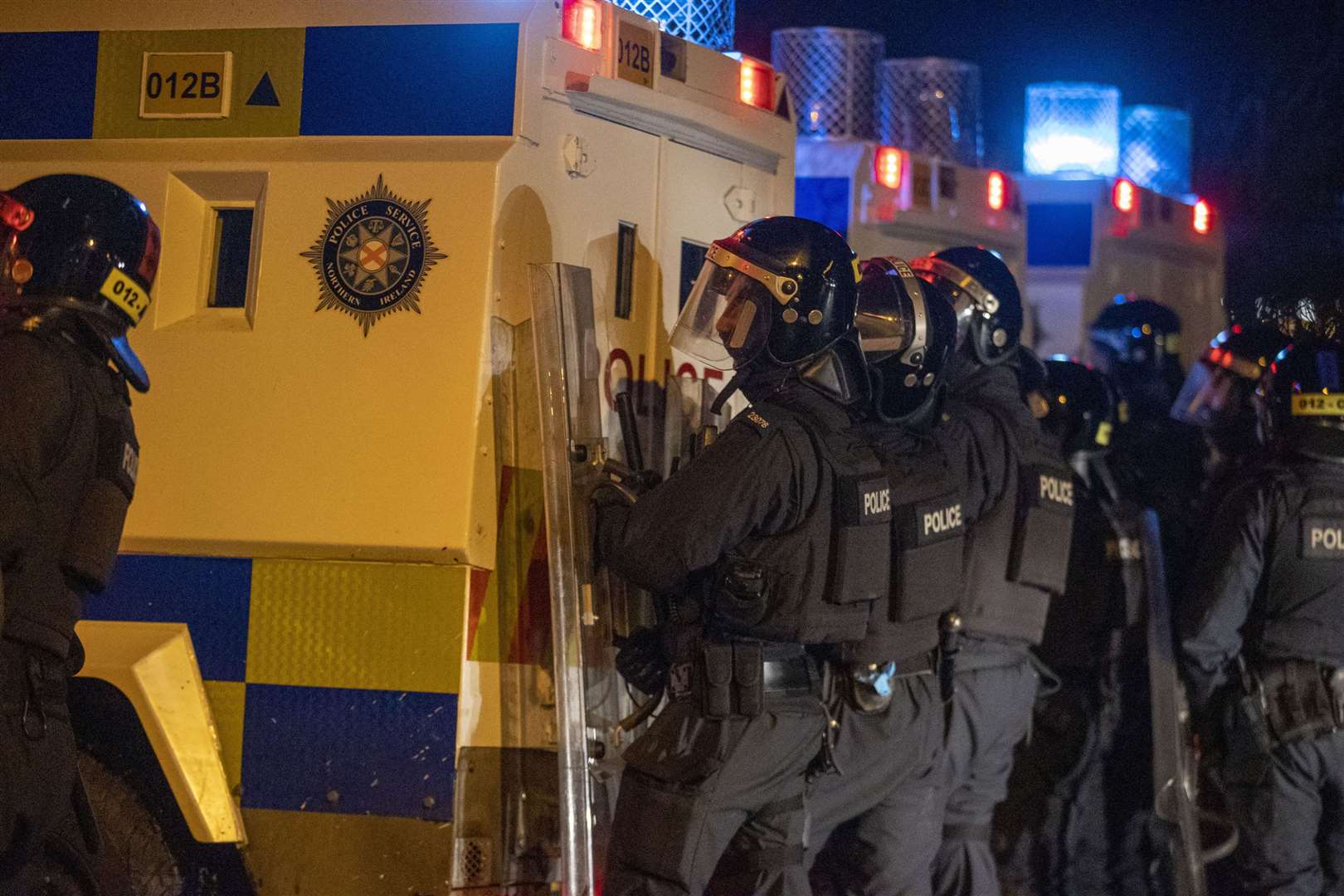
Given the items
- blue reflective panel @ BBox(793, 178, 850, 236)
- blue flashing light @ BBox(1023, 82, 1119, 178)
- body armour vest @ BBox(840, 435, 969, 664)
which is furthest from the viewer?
blue flashing light @ BBox(1023, 82, 1119, 178)

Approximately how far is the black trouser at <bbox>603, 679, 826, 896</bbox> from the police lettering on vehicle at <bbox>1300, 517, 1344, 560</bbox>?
1.83 m

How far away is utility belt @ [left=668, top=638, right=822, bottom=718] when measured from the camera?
343cm

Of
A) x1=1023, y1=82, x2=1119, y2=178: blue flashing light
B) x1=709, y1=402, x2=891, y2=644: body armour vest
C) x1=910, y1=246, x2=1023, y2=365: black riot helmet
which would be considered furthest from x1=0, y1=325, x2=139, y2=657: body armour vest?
x1=1023, y1=82, x2=1119, y2=178: blue flashing light

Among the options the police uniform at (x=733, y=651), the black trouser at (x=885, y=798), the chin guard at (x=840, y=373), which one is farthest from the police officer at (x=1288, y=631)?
the police uniform at (x=733, y=651)

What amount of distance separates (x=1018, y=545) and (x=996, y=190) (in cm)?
232

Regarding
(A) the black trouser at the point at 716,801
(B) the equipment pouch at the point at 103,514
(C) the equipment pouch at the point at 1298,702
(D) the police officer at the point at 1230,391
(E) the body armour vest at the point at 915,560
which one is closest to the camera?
(B) the equipment pouch at the point at 103,514

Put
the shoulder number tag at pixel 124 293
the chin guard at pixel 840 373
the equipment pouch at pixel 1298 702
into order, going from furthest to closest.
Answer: the equipment pouch at pixel 1298 702 < the chin guard at pixel 840 373 < the shoulder number tag at pixel 124 293

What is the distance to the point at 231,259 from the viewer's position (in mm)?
3709

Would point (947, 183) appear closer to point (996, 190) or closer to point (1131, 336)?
point (996, 190)

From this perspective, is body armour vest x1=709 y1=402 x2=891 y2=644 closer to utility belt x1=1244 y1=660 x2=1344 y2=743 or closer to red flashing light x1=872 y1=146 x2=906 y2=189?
utility belt x1=1244 y1=660 x2=1344 y2=743

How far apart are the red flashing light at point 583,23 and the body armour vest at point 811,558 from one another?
1.09 meters

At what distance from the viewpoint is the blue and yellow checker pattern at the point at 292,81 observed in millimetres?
3580

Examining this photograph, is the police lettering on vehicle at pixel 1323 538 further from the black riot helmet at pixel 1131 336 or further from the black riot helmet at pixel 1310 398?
the black riot helmet at pixel 1131 336

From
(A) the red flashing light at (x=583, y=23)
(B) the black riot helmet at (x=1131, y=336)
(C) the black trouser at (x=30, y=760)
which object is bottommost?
(C) the black trouser at (x=30, y=760)
